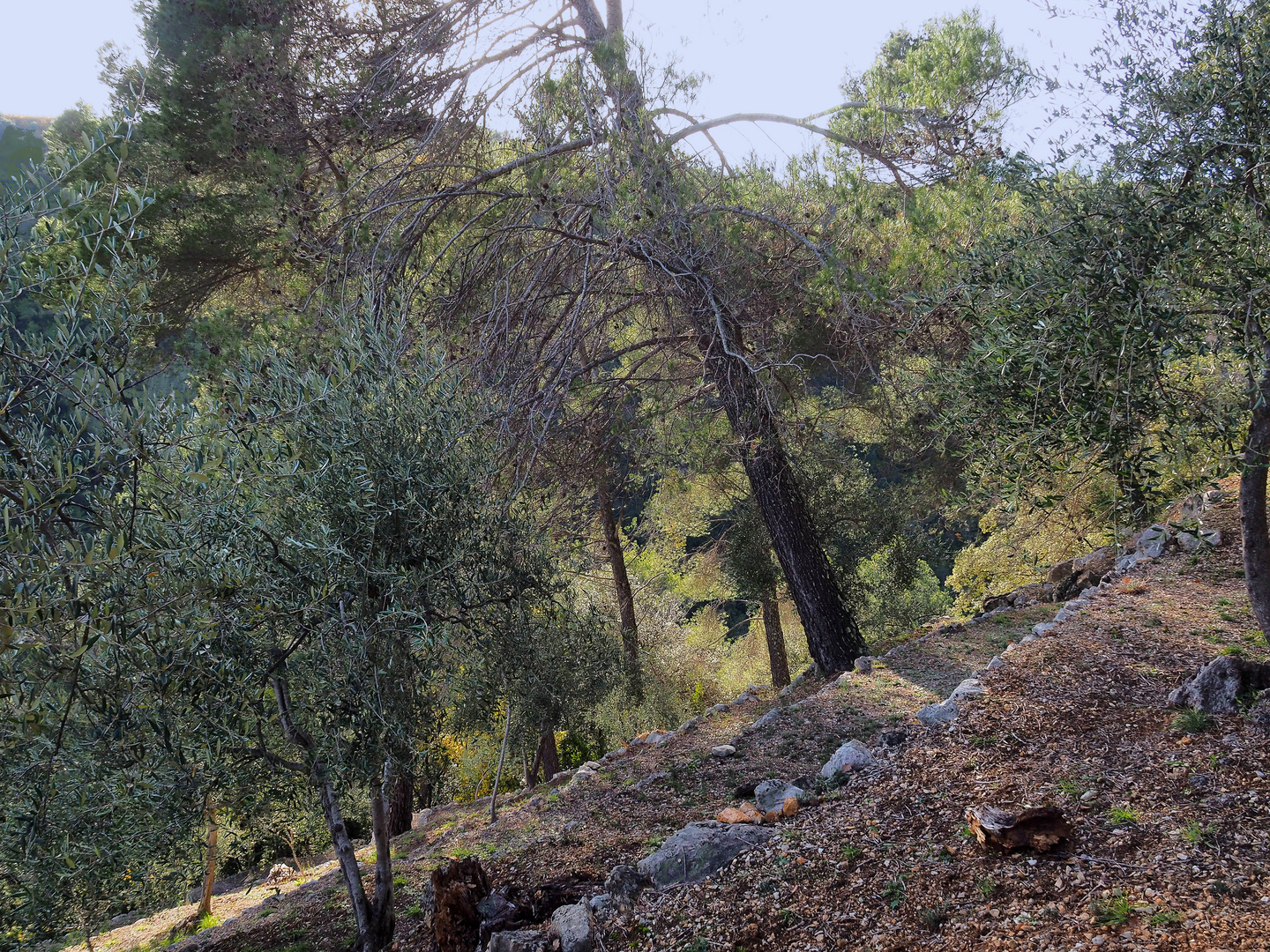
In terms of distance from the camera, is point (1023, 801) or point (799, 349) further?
point (799, 349)

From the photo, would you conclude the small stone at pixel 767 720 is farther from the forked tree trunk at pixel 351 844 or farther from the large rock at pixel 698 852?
the forked tree trunk at pixel 351 844

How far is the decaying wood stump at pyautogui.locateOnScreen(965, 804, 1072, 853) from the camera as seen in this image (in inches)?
177

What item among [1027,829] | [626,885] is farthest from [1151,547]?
[626,885]

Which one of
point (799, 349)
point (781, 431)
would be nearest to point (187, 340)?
point (781, 431)

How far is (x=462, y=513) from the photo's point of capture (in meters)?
5.61

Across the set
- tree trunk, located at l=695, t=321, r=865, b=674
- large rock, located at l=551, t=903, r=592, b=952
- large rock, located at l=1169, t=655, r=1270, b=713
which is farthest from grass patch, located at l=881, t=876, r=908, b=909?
tree trunk, located at l=695, t=321, r=865, b=674

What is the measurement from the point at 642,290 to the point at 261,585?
579 cm

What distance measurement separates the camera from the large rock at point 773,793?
627 centimetres

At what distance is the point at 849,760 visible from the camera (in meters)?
6.64

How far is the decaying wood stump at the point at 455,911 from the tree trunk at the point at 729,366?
4.71 metres

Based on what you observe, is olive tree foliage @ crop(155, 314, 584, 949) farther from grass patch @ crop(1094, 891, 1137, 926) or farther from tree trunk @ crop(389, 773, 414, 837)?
tree trunk @ crop(389, 773, 414, 837)

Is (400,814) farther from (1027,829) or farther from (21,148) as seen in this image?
(1027,829)

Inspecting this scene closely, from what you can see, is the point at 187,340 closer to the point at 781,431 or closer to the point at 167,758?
the point at 167,758

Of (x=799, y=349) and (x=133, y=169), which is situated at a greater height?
(x=133, y=169)
